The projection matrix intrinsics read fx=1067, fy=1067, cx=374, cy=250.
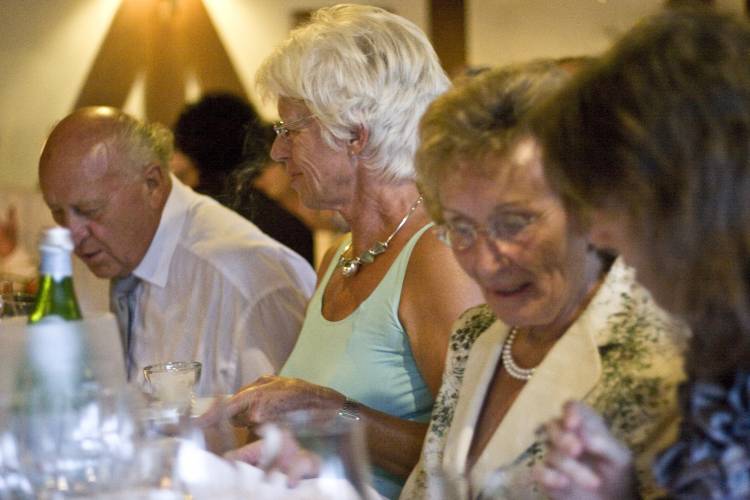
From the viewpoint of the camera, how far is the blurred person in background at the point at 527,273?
1.22 meters

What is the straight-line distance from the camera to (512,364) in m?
1.41

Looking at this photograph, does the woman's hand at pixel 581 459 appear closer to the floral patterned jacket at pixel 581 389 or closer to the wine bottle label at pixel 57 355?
the floral patterned jacket at pixel 581 389

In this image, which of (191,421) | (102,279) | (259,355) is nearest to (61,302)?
(191,421)

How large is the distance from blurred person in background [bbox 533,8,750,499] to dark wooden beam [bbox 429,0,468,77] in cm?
350

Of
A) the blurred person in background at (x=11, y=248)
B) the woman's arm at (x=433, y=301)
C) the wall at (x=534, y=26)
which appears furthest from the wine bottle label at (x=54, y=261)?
the wall at (x=534, y=26)

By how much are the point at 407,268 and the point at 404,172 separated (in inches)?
8.7

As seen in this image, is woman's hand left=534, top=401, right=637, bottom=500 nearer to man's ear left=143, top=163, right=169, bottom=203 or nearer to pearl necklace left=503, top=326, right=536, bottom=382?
pearl necklace left=503, top=326, right=536, bottom=382

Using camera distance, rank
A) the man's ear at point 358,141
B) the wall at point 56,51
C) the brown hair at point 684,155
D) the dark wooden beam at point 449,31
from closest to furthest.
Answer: the brown hair at point 684,155 → the man's ear at point 358,141 → the dark wooden beam at point 449,31 → the wall at point 56,51

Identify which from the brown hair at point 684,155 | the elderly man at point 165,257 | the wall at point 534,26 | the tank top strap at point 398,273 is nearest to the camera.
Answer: the brown hair at point 684,155

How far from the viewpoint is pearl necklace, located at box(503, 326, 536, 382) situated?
1374 mm

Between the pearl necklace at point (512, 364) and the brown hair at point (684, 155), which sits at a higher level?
the brown hair at point (684, 155)

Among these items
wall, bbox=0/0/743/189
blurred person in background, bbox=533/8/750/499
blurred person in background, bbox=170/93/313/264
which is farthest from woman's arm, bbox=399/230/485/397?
wall, bbox=0/0/743/189

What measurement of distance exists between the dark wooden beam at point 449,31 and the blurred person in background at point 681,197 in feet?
11.5

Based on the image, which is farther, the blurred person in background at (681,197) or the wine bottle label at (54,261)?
Answer: the wine bottle label at (54,261)
